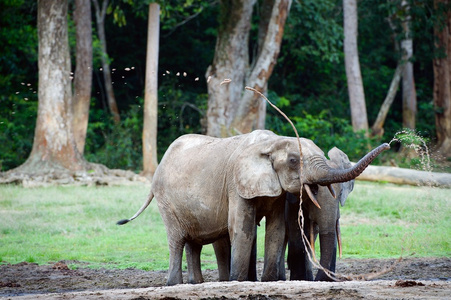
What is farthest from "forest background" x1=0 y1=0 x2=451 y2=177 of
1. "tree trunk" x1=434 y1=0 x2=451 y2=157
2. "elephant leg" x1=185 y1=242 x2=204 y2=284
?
"elephant leg" x1=185 y1=242 x2=204 y2=284

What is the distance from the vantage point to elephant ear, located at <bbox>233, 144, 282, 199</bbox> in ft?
29.0

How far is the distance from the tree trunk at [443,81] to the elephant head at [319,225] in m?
18.1

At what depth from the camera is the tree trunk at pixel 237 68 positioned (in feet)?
78.4

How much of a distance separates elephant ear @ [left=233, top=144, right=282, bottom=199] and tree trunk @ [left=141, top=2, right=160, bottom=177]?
14425 mm

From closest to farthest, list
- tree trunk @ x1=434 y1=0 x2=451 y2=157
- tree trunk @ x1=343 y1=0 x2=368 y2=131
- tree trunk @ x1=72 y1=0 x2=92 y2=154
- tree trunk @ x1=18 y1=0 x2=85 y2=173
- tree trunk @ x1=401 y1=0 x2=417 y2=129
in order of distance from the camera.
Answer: tree trunk @ x1=18 y1=0 x2=85 y2=173 → tree trunk @ x1=72 y1=0 x2=92 y2=154 → tree trunk @ x1=434 y1=0 x2=451 y2=157 → tree trunk @ x1=343 y1=0 x2=368 y2=131 → tree trunk @ x1=401 y1=0 x2=417 y2=129

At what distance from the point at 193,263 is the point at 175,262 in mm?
260

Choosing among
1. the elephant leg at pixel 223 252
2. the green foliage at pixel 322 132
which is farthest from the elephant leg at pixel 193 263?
the green foliage at pixel 322 132

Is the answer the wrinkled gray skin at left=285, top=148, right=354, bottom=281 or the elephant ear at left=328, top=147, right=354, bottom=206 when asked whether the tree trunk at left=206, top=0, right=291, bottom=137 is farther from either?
the wrinkled gray skin at left=285, top=148, right=354, bottom=281

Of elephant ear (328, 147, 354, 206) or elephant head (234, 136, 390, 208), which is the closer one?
elephant head (234, 136, 390, 208)

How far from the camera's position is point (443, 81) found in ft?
92.0

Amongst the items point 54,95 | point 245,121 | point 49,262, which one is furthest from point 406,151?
point 49,262

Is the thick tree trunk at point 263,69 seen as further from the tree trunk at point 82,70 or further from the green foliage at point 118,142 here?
the tree trunk at point 82,70

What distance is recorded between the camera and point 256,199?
912 cm

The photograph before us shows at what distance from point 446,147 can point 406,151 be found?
5.88ft
